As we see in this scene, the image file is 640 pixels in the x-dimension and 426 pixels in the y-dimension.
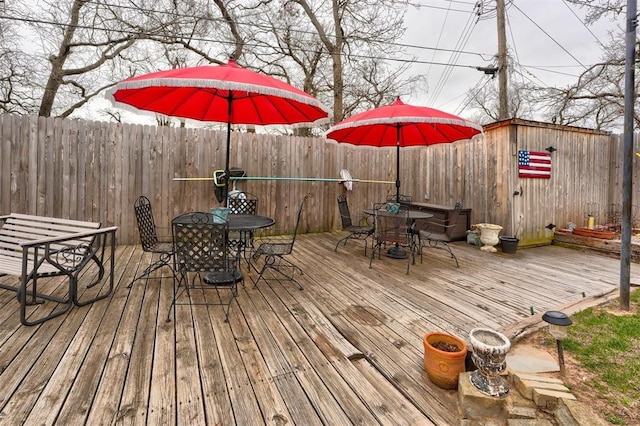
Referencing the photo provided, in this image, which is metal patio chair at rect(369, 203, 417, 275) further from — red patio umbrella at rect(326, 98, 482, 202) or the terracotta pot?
the terracotta pot

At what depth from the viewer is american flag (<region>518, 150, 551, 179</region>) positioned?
5156mm

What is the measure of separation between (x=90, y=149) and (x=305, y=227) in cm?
380

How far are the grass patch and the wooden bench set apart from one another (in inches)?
141

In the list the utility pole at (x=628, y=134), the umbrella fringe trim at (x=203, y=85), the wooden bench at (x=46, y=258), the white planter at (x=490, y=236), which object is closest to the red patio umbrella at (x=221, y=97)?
the umbrella fringe trim at (x=203, y=85)

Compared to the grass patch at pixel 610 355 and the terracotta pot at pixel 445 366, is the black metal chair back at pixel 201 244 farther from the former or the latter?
the grass patch at pixel 610 355

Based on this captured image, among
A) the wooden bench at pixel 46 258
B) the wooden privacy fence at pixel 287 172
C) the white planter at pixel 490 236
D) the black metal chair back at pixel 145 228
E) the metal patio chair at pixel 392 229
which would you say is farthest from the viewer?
the white planter at pixel 490 236

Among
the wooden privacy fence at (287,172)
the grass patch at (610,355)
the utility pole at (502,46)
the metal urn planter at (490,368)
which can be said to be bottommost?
the grass patch at (610,355)

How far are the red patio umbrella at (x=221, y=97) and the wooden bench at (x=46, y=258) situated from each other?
4.31 ft

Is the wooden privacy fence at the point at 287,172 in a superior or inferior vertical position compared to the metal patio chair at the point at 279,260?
superior

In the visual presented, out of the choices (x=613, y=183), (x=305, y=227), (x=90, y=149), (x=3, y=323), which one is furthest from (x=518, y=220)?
(x=90, y=149)

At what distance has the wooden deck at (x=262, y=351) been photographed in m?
1.46

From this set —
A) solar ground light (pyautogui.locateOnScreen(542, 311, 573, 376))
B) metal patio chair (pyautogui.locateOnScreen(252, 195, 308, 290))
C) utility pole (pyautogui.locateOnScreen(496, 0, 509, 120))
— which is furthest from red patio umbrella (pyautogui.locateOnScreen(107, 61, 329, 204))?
utility pole (pyautogui.locateOnScreen(496, 0, 509, 120))

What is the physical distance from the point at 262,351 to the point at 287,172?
4276 millimetres

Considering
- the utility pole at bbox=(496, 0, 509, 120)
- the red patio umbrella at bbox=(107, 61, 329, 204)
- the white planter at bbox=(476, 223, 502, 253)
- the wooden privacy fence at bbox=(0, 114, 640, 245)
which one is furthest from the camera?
the utility pole at bbox=(496, 0, 509, 120)
